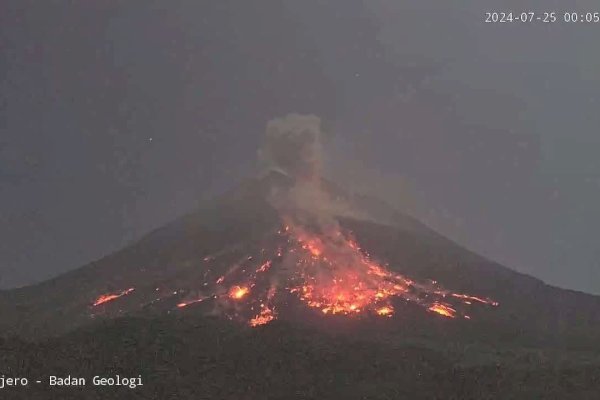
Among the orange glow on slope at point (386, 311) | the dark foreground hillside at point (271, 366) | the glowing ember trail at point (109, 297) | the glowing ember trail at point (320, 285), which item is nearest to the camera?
the dark foreground hillside at point (271, 366)

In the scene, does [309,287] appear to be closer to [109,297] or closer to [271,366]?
[109,297]

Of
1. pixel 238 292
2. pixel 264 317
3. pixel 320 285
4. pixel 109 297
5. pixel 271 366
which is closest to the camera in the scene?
pixel 271 366

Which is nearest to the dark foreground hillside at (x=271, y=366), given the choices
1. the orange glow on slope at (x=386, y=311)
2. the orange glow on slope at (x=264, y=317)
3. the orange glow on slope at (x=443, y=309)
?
the orange glow on slope at (x=264, y=317)

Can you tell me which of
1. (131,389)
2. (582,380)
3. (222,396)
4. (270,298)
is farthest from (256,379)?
(270,298)

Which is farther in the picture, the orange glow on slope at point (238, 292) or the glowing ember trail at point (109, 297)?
the glowing ember trail at point (109, 297)

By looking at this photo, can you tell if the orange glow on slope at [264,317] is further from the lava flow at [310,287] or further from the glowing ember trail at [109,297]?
the glowing ember trail at [109,297]

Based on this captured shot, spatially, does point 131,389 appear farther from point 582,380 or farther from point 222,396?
point 582,380

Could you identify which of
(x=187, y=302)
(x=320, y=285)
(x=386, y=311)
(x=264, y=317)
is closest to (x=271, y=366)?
(x=264, y=317)

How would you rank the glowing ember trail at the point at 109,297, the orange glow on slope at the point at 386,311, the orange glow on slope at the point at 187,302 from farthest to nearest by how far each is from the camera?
the glowing ember trail at the point at 109,297 < the orange glow on slope at the point at 187,302 < the orange glow on slope at the point at 386,311
